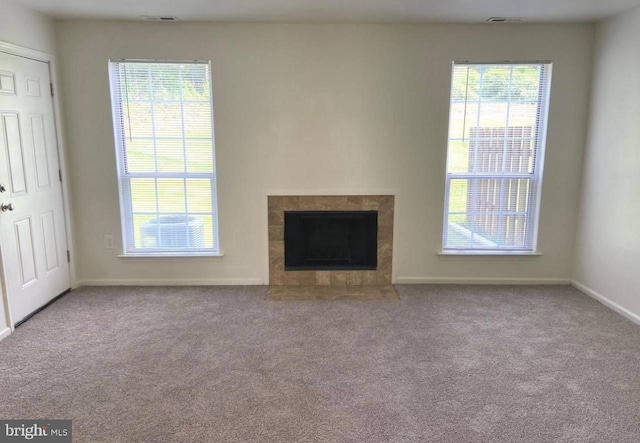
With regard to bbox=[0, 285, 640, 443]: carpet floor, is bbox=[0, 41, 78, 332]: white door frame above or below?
above

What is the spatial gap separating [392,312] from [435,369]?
3.00 feet

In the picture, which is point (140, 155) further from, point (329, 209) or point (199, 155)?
point (329, 209)

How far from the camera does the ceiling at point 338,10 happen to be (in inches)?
125

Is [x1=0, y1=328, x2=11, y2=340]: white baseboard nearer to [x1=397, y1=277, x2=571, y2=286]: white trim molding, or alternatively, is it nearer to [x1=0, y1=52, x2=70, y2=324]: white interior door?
[x1=0, y1=52, x2=70, y2=324]: white interior door

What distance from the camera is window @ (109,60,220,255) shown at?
12.7ft

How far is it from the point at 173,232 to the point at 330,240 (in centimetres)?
159

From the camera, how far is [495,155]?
4.06 m

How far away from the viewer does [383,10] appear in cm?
337

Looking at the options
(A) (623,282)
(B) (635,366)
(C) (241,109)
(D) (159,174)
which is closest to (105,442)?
(D) (159,174)

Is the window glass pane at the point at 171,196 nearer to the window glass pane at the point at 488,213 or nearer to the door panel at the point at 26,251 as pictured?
the door panel at the point at 26,251

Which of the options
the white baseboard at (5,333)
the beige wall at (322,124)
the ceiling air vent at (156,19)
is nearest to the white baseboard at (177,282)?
the beige wall at (322,124)

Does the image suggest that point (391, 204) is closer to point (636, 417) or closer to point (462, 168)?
point (462, 168)

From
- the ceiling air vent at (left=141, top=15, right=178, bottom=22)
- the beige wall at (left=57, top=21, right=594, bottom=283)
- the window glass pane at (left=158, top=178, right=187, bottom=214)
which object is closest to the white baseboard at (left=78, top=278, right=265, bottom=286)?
the beige wall at (left=57, top=21, right=594, bottom=283)

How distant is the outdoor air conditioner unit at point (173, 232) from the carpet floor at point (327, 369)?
0.58m
